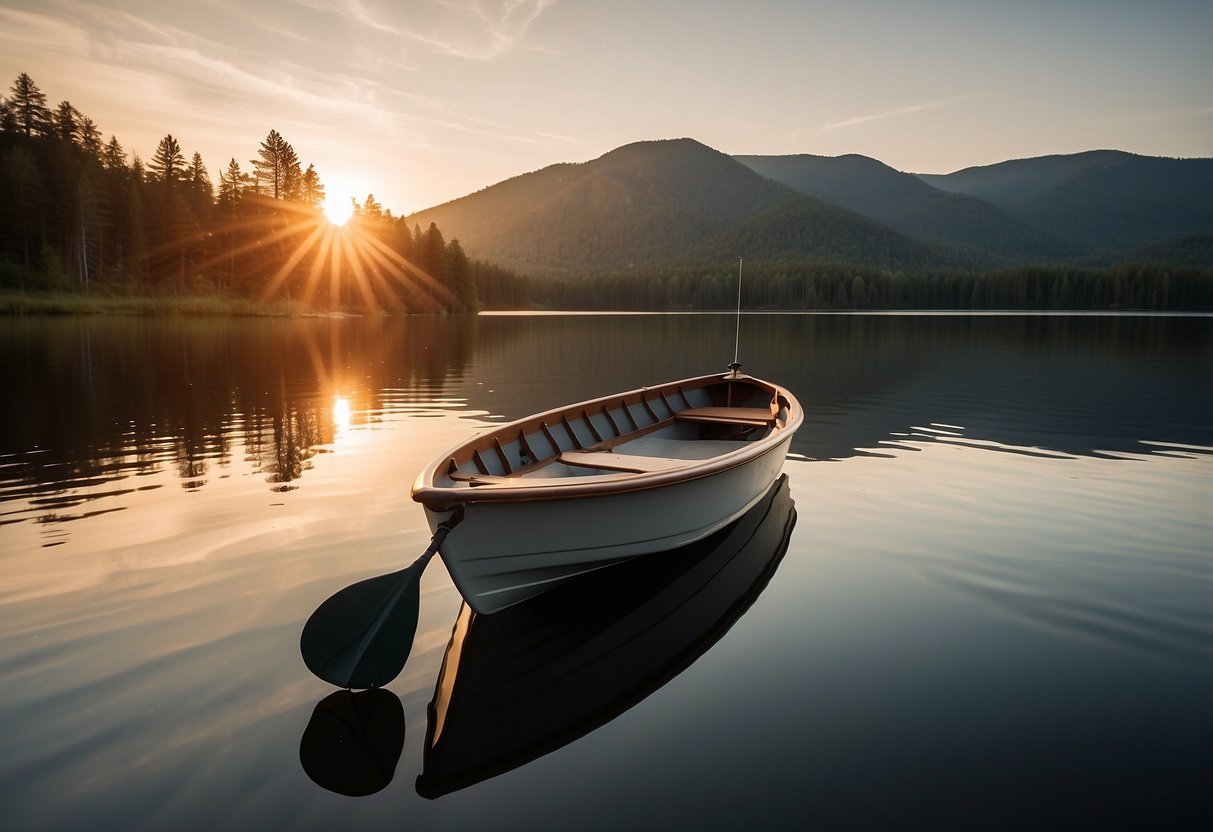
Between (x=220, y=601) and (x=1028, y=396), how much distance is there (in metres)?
27.1

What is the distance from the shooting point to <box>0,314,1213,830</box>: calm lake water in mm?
4801

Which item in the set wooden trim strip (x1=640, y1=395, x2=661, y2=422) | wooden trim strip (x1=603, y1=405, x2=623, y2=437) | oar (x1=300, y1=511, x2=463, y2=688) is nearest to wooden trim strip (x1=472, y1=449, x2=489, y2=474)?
oar (x1=300, y1=511, x2=463, y2=688)

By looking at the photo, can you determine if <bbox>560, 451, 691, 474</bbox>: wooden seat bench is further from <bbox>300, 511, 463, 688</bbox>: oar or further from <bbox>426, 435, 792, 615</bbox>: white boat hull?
<bbox>300, 511, 463, 688</bbox>: oar

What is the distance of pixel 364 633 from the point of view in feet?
19.0

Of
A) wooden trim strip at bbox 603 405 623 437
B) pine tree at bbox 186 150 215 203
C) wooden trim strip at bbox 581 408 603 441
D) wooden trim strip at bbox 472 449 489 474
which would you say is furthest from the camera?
pine tree at bbox 186 150 215 203

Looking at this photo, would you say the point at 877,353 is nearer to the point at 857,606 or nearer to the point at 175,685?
the point at 857,606

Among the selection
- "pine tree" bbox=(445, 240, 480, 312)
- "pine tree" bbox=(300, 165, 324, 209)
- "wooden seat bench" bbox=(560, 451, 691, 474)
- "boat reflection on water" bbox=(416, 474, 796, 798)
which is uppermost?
"pine tree" bbox=(300, 165, 324, 209)

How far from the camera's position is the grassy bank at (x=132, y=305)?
197 ft

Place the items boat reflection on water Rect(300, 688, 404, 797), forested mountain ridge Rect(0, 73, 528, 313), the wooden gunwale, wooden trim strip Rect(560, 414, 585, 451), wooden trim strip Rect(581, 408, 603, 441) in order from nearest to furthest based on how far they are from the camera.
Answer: boat reflection on water Rect(300, 688, 404, 797) < the wooden gunwale < wooden trim strip Rect(560, 414, 585, 451) < wooden trim strip Rect(581, 408, 603, 441) < forested mountain ridge Rect(0, 73, 528, 313)

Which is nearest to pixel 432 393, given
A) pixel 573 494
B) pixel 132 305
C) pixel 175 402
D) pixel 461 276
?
pixel 175 402

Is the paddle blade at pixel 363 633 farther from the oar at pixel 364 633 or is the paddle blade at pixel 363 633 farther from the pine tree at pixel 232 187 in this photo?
the pine tree at pixel 232 187

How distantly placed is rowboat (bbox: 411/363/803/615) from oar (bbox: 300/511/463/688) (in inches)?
25.9

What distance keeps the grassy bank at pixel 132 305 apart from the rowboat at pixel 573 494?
6903 cm

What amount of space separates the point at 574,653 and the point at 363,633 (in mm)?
2144
